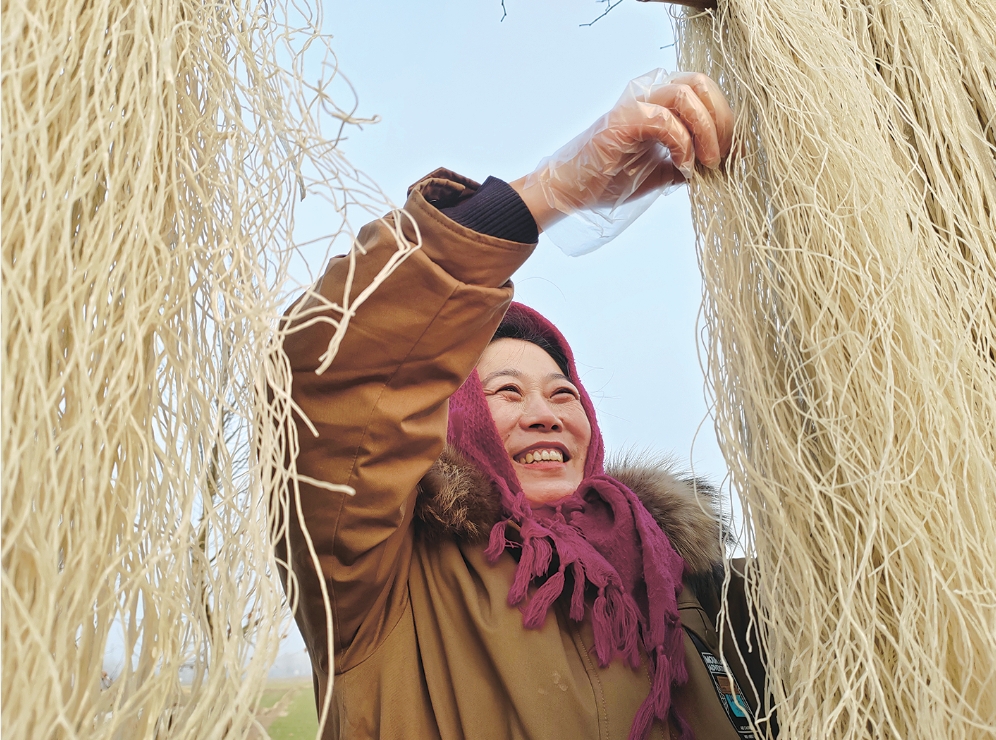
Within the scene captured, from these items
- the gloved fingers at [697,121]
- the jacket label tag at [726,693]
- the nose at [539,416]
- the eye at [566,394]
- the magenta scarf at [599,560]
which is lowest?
the jacket label tag at [726,693]

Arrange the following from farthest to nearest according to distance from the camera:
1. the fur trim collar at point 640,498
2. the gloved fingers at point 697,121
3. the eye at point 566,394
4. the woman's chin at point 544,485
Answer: the eye at point 566,394, the woman's chin at point 544,485, the fur trim collar at point 640,498, the gloved fingers at point 697,121

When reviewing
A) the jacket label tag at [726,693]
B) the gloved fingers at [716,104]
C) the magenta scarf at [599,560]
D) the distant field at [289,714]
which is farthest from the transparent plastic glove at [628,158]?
the distant field at [289,714]

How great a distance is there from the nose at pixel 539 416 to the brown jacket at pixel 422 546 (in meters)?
0.21

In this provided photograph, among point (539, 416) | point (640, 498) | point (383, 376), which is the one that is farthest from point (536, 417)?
point (383, 376)

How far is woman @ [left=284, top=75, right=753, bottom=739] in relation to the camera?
2.44 ft

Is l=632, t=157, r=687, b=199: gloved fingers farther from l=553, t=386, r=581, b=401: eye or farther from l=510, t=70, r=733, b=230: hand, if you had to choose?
l=553, t=386, r=581, b=401: eye

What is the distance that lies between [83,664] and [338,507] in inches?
14.2

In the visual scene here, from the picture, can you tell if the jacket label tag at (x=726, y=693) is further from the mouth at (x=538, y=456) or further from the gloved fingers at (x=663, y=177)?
the gloved fingers at (x=663, y=177)

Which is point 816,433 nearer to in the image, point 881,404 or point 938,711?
point 881,404

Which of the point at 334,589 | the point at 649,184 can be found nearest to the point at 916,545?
Result: the point at 649,184

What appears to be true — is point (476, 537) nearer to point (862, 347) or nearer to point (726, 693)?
point (726, 693)

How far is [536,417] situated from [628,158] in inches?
18.9

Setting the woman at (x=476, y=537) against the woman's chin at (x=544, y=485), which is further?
the woman's chin at (x=544, y=485)

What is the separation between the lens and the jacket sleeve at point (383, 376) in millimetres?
739
